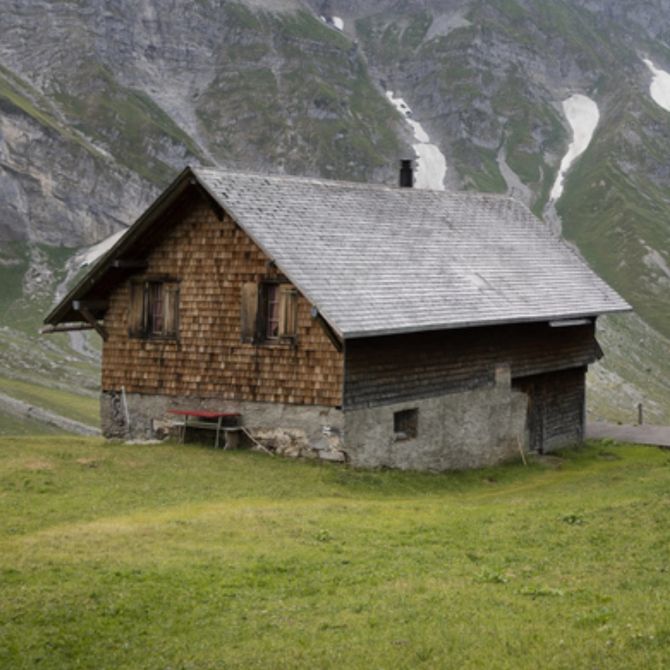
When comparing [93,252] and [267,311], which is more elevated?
[93,252]

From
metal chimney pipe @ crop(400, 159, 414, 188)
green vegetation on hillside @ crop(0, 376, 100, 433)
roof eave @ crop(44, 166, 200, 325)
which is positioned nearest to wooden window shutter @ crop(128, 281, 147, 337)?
roof eave @ crop(44, 166, 200, 325)

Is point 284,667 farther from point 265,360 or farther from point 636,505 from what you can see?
point 265,360

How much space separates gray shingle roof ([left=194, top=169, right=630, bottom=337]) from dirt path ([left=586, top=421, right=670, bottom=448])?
5352mm

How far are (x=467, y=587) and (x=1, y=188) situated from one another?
137 m

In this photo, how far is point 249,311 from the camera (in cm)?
2725

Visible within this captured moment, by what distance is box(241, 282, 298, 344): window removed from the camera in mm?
26641

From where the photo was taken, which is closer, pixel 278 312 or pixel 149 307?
pixel 278 312

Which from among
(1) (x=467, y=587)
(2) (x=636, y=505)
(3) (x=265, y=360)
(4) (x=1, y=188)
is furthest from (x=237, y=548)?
(4) (x=1, y=188)

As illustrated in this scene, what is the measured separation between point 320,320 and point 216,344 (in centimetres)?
370

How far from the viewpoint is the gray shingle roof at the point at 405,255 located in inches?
1024

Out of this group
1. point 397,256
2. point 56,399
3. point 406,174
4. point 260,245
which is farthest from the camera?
point 56,399

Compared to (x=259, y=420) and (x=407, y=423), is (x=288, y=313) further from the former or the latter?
(x=407, y=423)

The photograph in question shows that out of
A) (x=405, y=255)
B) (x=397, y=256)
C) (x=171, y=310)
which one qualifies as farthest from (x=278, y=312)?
(x=405, y=255)

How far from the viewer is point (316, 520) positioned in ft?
60.9
